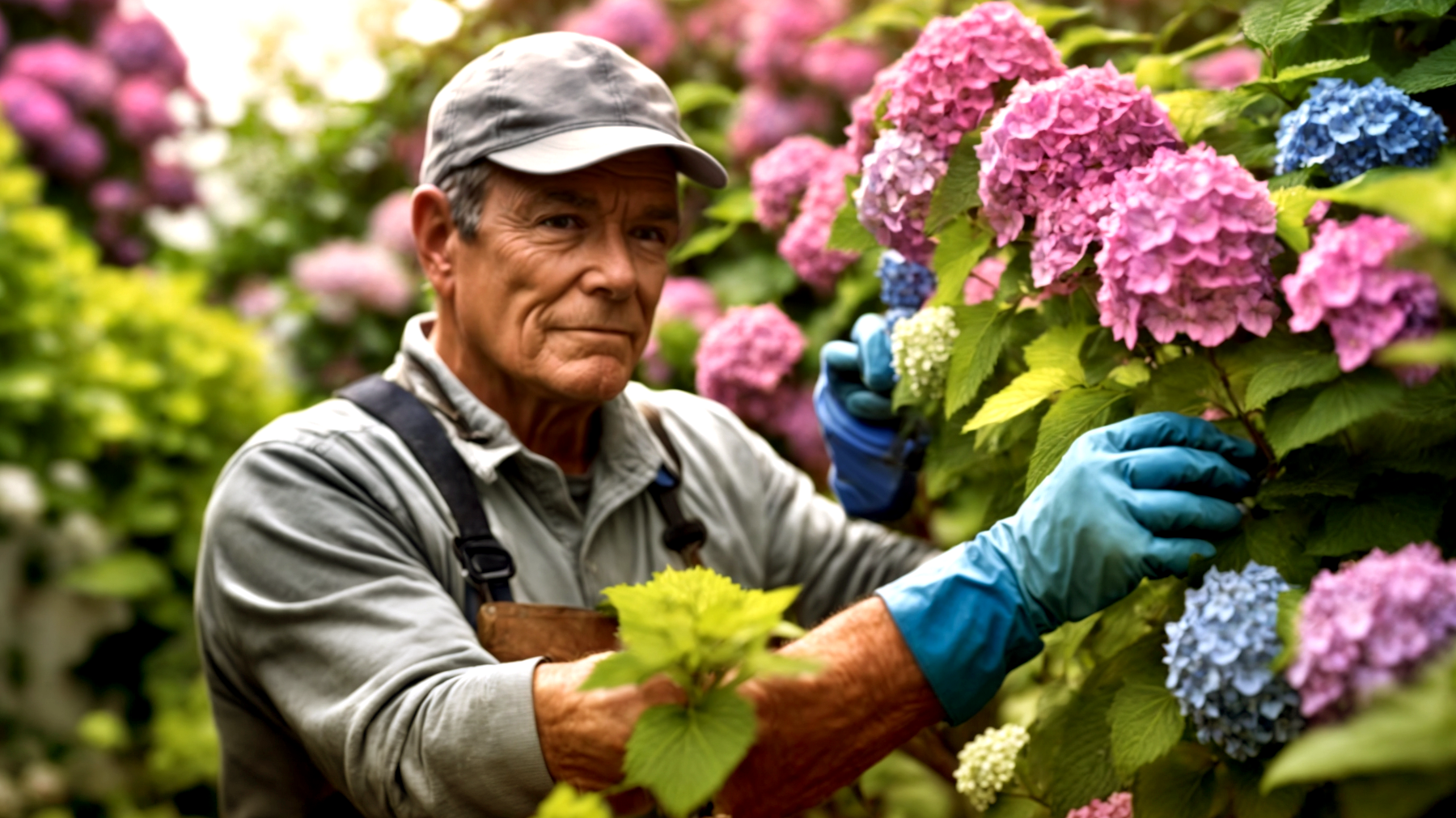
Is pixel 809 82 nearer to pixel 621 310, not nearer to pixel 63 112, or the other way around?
pixel 621 310

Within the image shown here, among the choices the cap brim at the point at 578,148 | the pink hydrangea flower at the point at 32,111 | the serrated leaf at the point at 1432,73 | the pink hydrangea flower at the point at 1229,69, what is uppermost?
the serrated leaf at the point at 1432,73

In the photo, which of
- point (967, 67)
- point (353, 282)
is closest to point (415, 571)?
point (967, 67)

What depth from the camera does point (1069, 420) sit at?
1854 mm

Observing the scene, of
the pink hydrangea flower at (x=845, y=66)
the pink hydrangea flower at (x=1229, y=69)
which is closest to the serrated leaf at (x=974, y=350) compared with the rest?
the pink hydrangea flower at (x=1229, y=69)

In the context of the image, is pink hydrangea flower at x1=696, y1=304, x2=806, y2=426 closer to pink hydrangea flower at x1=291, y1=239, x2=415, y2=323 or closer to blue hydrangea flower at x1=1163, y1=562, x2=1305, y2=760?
blue hydrangea flower at x1=1163, y1=562, x2=1305, y2=760

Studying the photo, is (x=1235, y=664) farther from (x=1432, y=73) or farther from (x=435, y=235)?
(x=435, y=235)

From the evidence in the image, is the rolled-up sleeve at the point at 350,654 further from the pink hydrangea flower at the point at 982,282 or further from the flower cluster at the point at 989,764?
the pink hydrangea flower at the point at 982,282

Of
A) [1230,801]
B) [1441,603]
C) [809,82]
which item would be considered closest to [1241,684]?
[1441,603]

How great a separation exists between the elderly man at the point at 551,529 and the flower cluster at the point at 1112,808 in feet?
0.86

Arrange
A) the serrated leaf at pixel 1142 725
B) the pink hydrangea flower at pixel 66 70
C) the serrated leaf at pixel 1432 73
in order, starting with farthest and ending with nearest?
the pink hydrangea flower at pixel 66 70 < the serrated leaf at pixel 1432 73 < the serrated leaf at pixel 1142 725

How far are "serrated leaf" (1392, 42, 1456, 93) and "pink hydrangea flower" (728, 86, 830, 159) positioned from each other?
212 cm

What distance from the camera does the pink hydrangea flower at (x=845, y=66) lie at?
147 inches

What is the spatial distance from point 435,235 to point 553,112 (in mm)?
388

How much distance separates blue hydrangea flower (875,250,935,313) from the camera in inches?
98.0
